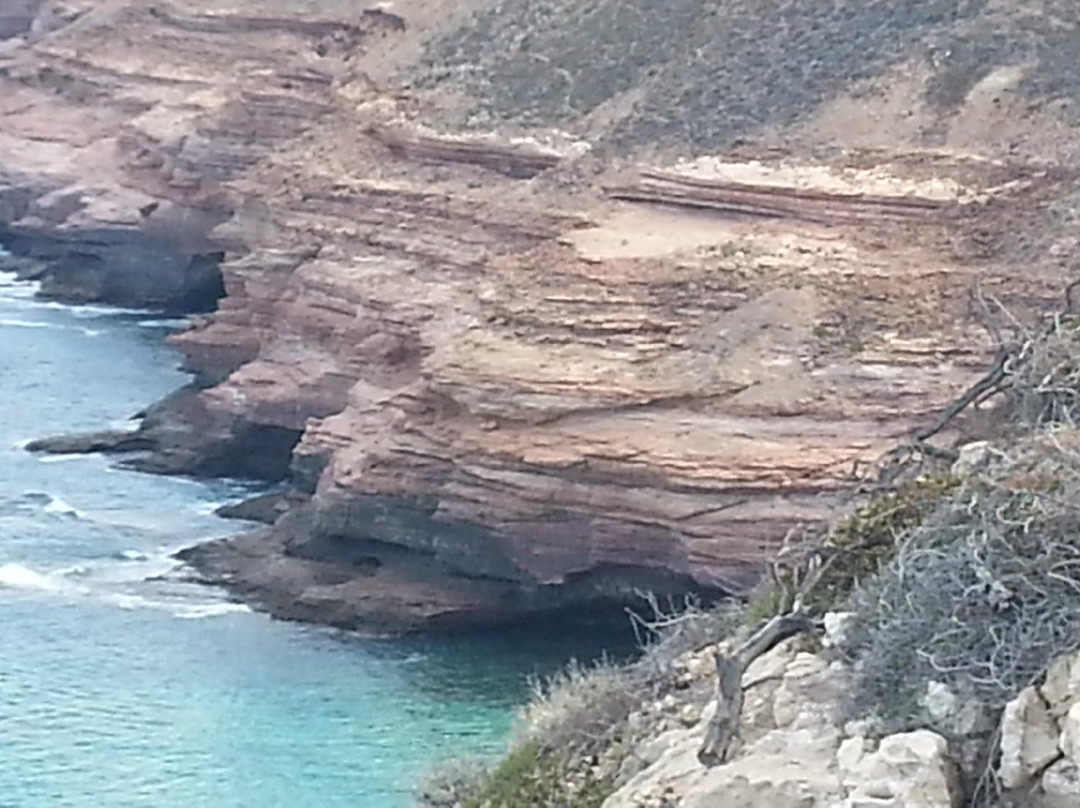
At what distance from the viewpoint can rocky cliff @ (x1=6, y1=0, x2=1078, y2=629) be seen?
101 ft

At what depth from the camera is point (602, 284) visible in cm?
3275

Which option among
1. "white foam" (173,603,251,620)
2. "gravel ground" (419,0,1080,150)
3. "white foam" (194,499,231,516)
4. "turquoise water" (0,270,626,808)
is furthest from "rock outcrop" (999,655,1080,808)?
"white foam" (194,499,231,516)

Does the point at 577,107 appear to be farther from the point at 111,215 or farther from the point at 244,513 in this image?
the point at 111,215

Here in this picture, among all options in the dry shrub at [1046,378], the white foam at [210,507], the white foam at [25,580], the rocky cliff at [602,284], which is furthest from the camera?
the white foam at [210,507]

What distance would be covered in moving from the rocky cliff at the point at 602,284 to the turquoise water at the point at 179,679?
1107 millimetres

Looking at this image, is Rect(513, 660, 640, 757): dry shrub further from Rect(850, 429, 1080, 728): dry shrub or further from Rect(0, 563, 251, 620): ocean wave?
Rect(0, 563, 251, 620): ocean wave

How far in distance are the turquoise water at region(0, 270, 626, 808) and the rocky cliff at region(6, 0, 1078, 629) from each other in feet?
3.63

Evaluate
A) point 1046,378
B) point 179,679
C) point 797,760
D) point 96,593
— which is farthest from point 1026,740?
point 96,593

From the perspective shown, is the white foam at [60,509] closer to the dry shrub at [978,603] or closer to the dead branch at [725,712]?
the dead branch at [725,712]

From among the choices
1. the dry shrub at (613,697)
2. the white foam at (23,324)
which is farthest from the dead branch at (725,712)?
the white foam at (23,324)

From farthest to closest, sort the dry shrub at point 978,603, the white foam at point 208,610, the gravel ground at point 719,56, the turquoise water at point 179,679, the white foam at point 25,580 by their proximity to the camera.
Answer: the gravel ground at point 719,56
the white foam at point 25,580
the white foam at point 208,610
the turquoise water at point 179,679
the dry shrub at point 978,603

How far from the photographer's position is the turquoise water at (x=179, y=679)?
26.6 metres

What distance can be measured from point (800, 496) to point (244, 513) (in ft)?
37.6

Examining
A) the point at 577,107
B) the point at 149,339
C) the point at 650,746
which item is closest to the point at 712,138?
the point at 577,107
